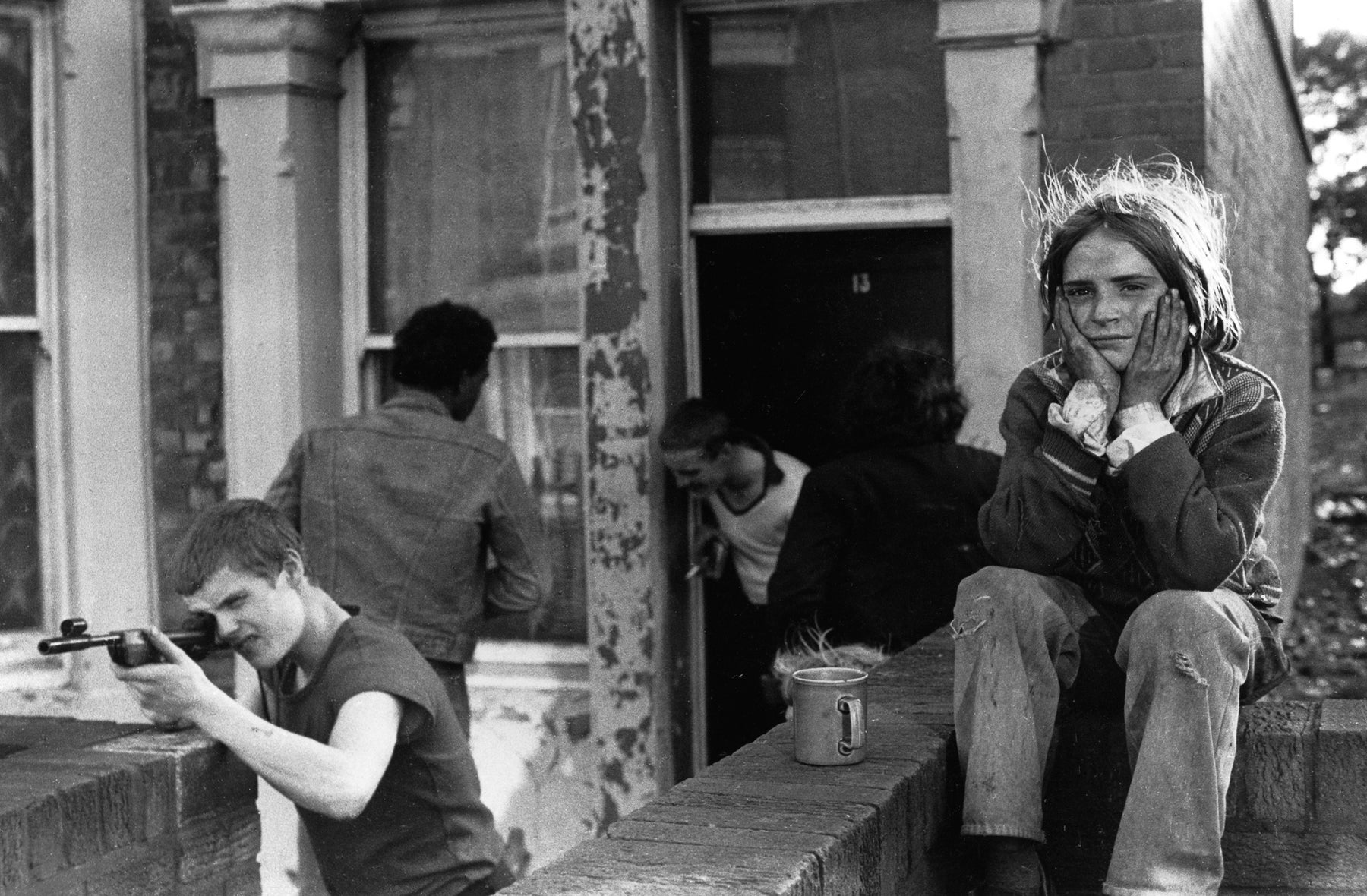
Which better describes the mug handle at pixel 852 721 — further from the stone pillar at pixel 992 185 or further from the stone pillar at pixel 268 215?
the stone pillar at pixel 268 215

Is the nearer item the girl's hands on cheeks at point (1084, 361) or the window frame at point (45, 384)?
the girl's hands on cheeks at point (1084, 361)

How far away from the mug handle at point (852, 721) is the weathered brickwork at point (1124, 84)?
8.58 feet

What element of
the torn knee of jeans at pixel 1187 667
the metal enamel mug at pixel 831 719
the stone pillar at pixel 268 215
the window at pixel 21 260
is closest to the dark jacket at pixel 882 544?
the metal enamel mug at pixel 831 719

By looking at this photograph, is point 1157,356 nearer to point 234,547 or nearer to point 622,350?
point 234,547

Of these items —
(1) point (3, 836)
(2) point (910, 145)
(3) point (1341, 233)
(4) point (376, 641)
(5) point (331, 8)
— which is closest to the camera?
(1) point (3, 836)

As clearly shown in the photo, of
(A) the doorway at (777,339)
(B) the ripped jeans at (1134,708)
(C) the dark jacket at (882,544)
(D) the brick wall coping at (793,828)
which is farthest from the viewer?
(A) the doorway at (777,339)

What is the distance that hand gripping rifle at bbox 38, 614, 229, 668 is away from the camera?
323 centimetres

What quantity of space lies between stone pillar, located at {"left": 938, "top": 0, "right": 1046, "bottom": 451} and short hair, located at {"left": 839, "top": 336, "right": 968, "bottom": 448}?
0.77 m

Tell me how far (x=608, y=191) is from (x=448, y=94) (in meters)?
0.87

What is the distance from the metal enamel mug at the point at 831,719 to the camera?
3.39 meters

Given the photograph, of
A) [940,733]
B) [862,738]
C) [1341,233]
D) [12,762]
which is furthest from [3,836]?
[1341,233]

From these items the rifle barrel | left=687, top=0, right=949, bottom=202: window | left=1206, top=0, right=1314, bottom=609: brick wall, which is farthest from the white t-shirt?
the rifle barrel

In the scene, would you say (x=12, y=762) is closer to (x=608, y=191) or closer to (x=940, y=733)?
(x=940, y=733)

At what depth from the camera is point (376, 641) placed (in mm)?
3582
